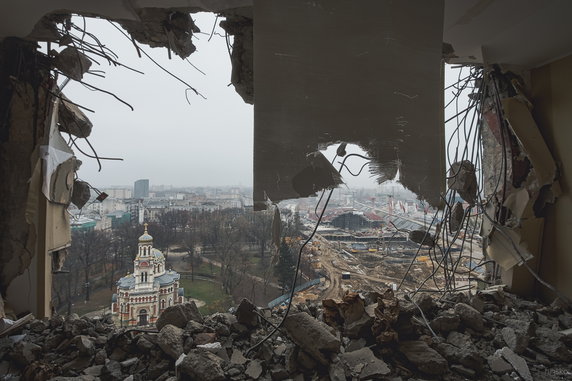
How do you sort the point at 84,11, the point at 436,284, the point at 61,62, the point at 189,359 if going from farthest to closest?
the point at 436,284 → the point at 61,62 → the point at 84,11 → the point at 189,359

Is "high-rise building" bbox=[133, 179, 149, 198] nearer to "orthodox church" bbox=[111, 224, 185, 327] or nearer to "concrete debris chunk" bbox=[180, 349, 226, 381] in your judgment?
"orthodox church" bbox=[111, 224, 185, 327]

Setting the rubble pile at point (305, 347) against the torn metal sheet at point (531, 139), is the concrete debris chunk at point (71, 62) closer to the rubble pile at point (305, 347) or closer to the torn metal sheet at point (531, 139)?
the rubble pile at point (305, 347)

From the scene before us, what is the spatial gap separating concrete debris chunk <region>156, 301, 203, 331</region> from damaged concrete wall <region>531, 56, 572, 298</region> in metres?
2.36

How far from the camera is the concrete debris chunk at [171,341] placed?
3.13ft

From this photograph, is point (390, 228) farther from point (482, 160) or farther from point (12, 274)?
point (12, 274)

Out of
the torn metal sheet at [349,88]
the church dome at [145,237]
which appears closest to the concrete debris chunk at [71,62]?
the church dome at [145,237]

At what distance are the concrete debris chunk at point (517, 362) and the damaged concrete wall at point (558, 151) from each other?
0.91 m

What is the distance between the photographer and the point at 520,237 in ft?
5.28

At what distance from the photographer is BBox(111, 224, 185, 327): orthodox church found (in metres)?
1.32

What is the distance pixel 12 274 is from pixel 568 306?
3.33m

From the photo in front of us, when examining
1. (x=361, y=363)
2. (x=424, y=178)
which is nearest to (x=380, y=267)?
(x=361, y=363)

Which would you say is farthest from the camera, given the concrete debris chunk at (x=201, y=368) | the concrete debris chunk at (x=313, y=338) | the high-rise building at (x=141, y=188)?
the high-rise building at (x=141, y=188)

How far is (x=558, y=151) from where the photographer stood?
1.58 m

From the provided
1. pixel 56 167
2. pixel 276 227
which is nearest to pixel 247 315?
→ pixel 276 227
